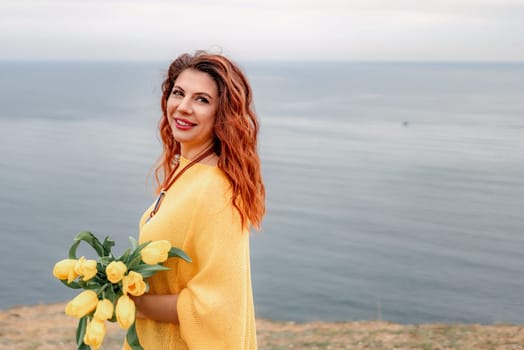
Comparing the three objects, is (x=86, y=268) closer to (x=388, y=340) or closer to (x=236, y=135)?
(x=236, y=135)

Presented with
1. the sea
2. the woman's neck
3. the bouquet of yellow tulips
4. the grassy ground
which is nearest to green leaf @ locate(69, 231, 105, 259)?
the bouquet of yellow tulips

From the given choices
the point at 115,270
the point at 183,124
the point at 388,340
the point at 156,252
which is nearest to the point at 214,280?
the point at 156,252

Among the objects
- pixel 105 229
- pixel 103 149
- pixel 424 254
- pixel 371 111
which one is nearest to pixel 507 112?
pixel 371 111

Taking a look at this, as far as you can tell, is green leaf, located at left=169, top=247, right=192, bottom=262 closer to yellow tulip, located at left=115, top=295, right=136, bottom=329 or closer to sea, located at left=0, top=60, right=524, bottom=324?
yellow tulip, located at left=115, top=295, right=136, bottom=329

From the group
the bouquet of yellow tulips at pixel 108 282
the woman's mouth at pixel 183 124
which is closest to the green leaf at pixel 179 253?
the bouquet of yellow tulips at pixel 108 282

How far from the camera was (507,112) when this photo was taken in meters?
77.5

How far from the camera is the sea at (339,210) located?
80.7 feet

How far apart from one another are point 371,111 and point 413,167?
3685 centimetres

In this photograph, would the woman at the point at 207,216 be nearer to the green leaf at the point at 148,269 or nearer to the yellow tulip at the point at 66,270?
the green leaf at the point at 148,269

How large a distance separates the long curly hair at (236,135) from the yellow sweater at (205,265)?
0.04m

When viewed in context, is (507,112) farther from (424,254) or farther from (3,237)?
(3,237)

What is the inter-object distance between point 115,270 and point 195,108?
58 cm

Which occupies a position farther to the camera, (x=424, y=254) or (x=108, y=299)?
(x=424, y=254)

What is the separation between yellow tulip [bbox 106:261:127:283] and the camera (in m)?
2.02
